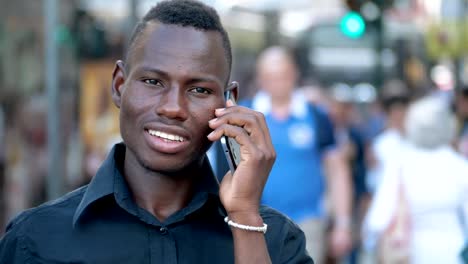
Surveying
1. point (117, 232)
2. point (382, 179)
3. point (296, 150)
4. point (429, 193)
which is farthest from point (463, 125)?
point (117, 232)

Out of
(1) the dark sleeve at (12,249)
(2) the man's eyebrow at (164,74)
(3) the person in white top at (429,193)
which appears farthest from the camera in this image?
(3) the person in white top at (429,193)

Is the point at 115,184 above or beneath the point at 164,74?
beneath

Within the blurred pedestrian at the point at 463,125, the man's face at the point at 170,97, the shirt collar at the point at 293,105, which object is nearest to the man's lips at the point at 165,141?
the man's face at the point at 170,97

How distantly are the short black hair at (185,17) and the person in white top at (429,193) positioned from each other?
4531 millimetres

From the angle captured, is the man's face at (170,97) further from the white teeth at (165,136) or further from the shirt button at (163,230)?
the shirt button at (163,230)

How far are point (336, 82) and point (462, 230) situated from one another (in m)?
22.2

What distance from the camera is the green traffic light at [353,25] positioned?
13789 millimetres

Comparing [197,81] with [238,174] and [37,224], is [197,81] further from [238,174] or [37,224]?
[37,224]

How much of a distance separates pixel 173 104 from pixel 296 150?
504 centimetres

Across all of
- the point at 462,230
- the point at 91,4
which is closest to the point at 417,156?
the point at 462,230

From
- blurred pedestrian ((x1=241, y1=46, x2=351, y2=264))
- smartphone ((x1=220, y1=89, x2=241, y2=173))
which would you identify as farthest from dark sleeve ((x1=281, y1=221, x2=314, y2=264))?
blurred pedestrian ((x1=241, y1=46, x2=351, y2=264))

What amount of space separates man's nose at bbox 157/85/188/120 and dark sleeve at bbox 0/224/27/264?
1.55ft

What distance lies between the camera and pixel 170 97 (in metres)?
2.93

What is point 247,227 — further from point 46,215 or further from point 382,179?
point 382,179
